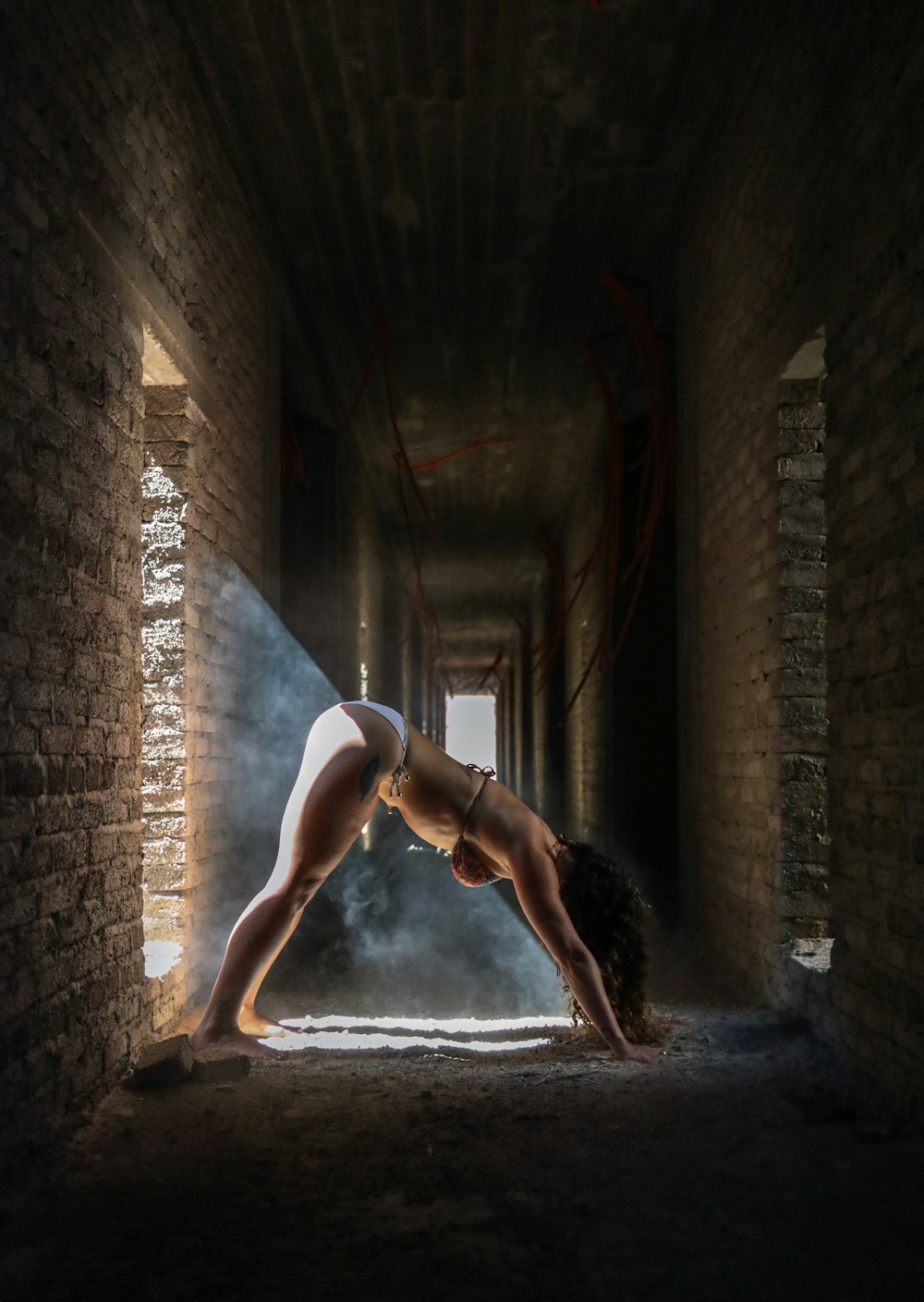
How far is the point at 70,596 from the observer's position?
3.19m

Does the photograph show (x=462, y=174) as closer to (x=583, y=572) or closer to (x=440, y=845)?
(x=583, y=572)

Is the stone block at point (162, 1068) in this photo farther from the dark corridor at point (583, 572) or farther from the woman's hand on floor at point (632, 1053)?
the woman's hand on floor at point (632, 1053)

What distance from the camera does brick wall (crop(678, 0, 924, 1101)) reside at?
10.7 ft

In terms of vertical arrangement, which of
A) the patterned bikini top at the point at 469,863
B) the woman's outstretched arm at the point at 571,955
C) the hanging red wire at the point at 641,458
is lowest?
the woman's outstretched arm at the point at 571,955

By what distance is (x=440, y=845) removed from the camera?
4.21 m

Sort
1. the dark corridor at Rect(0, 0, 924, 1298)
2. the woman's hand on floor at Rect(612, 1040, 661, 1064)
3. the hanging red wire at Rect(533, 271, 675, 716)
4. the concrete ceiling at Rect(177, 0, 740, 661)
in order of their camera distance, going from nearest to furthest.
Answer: the dark corridor at Rect(0, 0, 924, 1298), the woman's hand on floor at Rect(612, 1040, 661, 1064), the concrete ceiling at Rect(177, 0, 740, 661), the hanging red wire at Rect(533, 271, 675, 716)

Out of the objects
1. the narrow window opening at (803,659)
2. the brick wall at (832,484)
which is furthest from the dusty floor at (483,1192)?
the narrow window opening at (803,659)

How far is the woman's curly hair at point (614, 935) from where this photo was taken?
3.89 m

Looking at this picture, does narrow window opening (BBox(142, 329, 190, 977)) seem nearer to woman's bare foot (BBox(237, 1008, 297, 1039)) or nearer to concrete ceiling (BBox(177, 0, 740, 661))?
woman's bare foot (BBox(237, 1008, 297, 1039))

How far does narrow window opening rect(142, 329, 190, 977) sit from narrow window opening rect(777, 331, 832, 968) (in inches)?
94.7

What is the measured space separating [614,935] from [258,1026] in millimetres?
1306

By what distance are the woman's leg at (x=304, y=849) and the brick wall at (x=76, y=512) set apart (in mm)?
296

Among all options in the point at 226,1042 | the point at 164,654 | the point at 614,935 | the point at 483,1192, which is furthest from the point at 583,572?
the point at 483,1192

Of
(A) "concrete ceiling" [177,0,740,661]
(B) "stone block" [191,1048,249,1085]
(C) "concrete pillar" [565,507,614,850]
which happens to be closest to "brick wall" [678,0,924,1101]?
(A) "concrete ceiling" [177,0,740,661]
